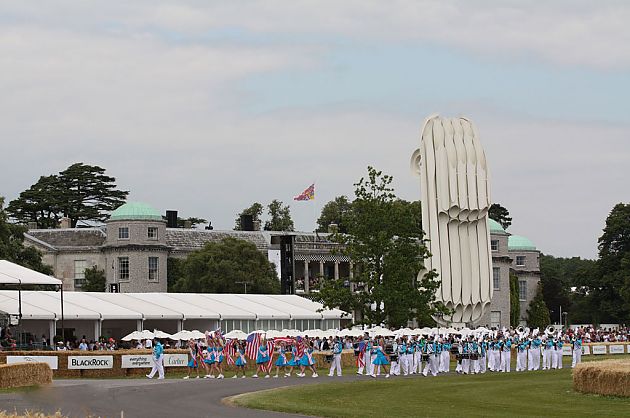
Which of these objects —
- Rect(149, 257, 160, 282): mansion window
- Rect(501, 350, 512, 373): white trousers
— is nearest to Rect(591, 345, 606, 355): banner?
Rect(501, 350, 512, 373): white trousers

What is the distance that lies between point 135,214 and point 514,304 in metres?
41.2

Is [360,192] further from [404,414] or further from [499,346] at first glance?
[404,414]

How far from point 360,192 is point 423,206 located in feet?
19.2

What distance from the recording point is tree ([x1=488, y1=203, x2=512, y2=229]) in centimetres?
17038

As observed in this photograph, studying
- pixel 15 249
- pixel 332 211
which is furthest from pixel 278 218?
pixel 15 249

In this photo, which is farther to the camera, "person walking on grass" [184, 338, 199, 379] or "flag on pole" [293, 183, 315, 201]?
"flag on pole" [293, 183, 315, 201]

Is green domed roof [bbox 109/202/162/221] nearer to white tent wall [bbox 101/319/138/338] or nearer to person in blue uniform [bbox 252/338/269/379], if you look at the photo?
white tent wall [bbox 101/319/138/338]

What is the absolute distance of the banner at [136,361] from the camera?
5075 centimetres

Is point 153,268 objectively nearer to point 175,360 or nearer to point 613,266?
point 613,266

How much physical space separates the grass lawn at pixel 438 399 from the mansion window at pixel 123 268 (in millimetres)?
68406

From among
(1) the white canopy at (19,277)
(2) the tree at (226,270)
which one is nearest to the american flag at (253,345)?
(1) the white canopy at (19,277)

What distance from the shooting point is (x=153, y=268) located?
4478 inches

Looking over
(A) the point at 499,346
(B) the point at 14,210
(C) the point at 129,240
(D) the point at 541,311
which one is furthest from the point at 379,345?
(B) the point at 14,210

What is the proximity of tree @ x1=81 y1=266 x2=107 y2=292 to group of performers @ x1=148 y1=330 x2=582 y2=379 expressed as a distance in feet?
178
